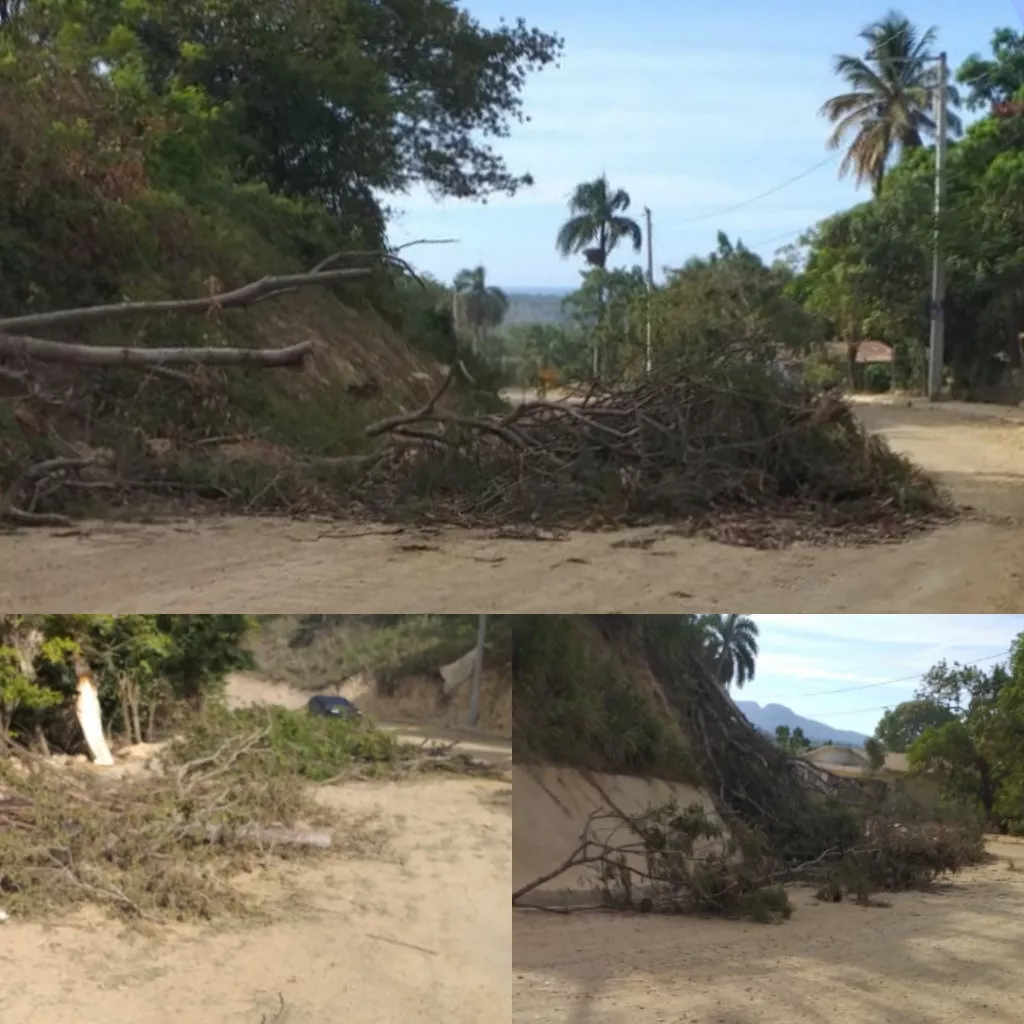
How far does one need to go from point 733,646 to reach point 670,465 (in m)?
0.41

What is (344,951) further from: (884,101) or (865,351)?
(884,101)

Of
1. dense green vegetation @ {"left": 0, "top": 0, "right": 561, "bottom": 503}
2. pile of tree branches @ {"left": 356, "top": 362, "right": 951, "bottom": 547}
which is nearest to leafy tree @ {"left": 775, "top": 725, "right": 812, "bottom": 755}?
pile of tree branches @ {"left": 356, "top": 362, "right": 951, "bottom": 547}

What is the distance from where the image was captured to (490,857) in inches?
92.7

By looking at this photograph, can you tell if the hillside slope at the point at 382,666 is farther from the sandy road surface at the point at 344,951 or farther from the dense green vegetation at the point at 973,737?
the dense green vegetation at the point at 973,737

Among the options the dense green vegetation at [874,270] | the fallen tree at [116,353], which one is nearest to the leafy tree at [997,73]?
the dense green vegetation at [874,270]

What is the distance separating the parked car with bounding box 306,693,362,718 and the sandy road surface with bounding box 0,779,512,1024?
211 millimetres

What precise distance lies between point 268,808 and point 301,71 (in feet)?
5.45

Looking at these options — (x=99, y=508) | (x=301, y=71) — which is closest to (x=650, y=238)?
(x=301, y=71)

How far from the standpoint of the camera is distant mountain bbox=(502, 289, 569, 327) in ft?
7.12

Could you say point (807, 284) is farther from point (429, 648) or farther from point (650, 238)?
point (429, 648)

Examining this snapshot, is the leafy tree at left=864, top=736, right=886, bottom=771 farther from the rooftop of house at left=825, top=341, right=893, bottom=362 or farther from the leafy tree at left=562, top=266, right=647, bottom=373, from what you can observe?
the leafy tree at left=562, top=266, right=647, bottom=373

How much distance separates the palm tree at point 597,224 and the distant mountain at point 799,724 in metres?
0.93

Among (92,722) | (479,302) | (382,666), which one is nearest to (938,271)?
(479,302)

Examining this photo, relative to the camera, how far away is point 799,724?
2.43 m
